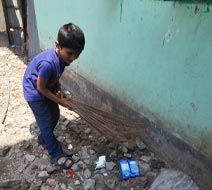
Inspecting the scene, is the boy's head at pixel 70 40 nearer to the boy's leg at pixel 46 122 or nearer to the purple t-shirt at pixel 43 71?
the purple t-shirt at pixel 43 71

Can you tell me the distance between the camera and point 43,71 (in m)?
2.25

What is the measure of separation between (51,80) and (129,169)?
3.63ft

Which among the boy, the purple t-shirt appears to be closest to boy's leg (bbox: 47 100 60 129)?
the boy

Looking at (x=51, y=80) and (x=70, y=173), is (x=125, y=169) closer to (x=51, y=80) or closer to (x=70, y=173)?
(x=70, y=173)

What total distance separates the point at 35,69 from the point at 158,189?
4.93 feet

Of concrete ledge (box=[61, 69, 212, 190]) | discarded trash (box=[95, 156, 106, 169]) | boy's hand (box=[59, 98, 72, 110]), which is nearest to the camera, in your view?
concrete ledge (box=[61, 69, 212, 190])

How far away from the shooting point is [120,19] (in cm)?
273

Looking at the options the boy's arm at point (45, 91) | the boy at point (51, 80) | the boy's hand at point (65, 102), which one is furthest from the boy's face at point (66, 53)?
the boy's hand at point (65, 102)

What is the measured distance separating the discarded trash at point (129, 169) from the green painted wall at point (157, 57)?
1.58 ft

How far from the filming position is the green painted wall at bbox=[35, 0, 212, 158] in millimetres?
2062

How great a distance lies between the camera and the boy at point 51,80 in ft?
7.07

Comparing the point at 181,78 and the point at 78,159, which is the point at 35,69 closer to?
the point at 78,159

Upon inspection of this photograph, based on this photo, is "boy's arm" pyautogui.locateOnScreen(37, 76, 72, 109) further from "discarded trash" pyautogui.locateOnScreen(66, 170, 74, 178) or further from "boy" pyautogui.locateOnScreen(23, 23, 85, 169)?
"discarded trash" pyautogui.locateOnScreen(66, 170, 74, 178)

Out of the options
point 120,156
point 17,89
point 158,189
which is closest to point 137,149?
point 120,156
